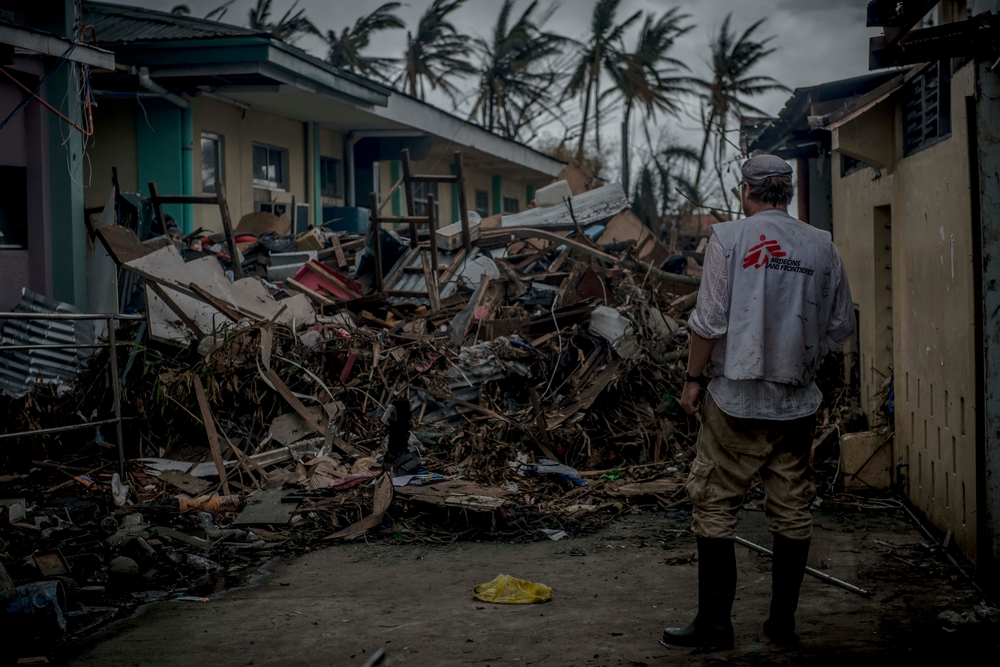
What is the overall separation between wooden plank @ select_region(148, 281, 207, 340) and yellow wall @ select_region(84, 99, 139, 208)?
14.1 ft

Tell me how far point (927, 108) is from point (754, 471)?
3260mm

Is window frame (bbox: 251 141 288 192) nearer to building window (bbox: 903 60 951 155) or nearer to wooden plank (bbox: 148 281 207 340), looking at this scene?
wooden plank (bbox: 148 281 207 340)

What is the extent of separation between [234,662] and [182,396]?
14.9 ft

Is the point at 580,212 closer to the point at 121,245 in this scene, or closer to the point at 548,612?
the point at 121,245

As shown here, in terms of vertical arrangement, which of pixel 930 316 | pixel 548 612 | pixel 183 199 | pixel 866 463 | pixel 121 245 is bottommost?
pixel 548 612

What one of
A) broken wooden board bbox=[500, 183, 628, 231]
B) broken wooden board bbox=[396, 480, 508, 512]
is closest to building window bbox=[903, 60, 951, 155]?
broken wooden board bbox=[396, 480, 508, 512]

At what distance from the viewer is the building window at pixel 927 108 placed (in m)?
5.15

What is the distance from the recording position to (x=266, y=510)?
618 cm

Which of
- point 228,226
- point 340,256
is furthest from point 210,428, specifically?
point 340,256

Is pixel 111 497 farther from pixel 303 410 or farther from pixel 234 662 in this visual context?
pixel 234 662

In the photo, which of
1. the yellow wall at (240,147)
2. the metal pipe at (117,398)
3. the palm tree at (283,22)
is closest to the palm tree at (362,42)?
the palm tree at (283,22)

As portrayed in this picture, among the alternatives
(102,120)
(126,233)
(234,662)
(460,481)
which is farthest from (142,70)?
(234,662)

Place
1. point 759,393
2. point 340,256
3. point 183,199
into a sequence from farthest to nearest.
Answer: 1. point 340,256
2. point 183,199
3. point 759,393

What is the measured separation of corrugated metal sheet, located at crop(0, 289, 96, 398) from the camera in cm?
785
